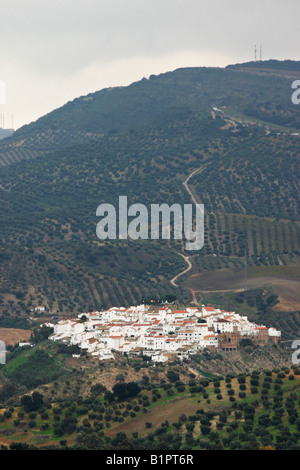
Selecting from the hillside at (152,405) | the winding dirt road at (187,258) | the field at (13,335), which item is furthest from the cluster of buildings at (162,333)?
the winding dirt road at (187,258)

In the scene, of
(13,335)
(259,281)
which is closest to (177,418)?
(13,335)

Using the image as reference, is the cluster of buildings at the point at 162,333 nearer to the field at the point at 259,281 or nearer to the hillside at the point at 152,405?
the hillside at the point at 152,405

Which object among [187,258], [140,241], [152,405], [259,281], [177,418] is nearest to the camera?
[177,418]

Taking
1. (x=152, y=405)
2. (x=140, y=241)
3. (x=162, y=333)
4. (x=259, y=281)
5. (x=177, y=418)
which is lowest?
(x=152, y=405)

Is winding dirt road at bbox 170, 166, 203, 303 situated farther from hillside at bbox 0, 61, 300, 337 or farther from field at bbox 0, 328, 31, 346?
field at bbox 0, 328, 31, 346

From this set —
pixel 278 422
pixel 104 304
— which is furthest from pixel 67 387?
pixel 104 304

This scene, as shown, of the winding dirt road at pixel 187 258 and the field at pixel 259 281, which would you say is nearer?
the field at pixel 259 281

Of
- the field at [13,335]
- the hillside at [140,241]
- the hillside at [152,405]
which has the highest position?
the hillside at [140,241]

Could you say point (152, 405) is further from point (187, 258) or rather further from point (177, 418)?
point (187, 258)
